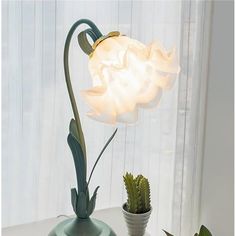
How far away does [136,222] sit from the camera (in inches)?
53.1

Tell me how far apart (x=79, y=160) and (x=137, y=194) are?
0.21 meters

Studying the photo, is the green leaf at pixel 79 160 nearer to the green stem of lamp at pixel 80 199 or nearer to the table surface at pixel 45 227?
the green stem of lamp at pixel 80 199

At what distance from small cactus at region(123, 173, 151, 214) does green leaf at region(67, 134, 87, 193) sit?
15 centimetres

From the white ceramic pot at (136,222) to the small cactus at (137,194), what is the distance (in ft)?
0.05

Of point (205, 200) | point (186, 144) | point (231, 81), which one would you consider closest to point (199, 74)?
point (231, 81)

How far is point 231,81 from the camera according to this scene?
1.82 meters

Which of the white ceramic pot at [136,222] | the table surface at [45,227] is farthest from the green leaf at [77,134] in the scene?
the table surface at [45,227]

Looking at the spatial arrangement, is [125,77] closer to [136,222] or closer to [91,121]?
[136,222]

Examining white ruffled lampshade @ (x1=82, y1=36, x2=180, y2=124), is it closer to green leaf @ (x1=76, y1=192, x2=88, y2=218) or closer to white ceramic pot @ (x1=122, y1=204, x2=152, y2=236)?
green leaf @ (x1=76, y1=192, x2=88, y2=218)

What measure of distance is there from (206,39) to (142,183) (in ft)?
2.52

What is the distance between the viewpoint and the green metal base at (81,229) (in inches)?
48.6

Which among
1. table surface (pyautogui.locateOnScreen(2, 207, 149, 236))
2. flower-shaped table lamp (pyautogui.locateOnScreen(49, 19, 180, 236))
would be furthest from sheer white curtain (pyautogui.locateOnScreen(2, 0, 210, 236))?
flower-shaped table lamp (pyautogui.locateOnScreen(49, 19, 180, 236))

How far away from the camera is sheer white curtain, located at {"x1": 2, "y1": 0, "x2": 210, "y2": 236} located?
1668 millimetres

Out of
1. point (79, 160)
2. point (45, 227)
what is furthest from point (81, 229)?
point (45, 227)
